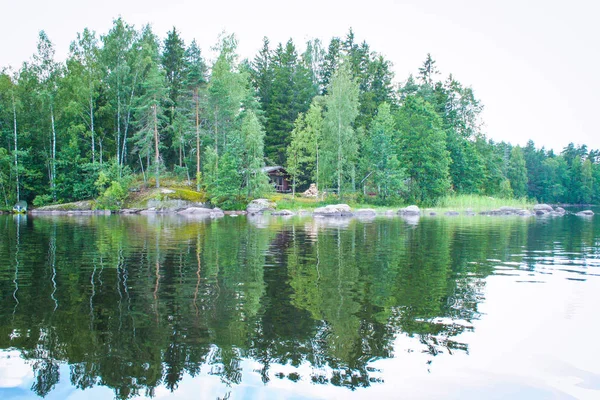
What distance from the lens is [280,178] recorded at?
61.6 m

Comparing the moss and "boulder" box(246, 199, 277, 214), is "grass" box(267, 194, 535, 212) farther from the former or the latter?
the moss

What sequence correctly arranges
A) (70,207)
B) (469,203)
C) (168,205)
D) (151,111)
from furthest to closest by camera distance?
(469,203)
(151,111)
(70,207)
(168,205)

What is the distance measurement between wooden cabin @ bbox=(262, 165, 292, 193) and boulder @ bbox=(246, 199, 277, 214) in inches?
435

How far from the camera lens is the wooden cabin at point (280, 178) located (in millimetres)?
59103

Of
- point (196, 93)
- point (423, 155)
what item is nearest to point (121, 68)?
point (196, 93)

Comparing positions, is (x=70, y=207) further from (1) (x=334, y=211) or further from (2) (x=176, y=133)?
(1) (x=334, y=211)

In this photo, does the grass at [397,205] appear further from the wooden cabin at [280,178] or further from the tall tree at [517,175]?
the tall tree at [517,175]

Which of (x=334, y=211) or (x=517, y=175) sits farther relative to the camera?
(x=517, y=175)

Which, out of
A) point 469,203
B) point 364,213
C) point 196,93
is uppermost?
point 196,93

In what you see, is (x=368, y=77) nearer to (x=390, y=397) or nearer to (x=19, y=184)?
(x=19, y=184)

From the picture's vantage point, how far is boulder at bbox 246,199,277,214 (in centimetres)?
4612

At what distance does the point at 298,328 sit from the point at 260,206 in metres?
40.2

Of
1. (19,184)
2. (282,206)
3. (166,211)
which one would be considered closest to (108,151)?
(19,184)

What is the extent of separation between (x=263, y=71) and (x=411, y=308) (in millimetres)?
64789
